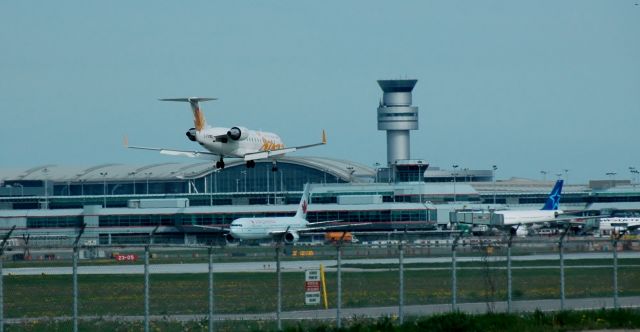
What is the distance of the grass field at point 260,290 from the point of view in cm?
4600

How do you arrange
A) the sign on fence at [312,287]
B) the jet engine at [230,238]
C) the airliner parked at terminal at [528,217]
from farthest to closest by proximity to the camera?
the airliner parked at terminal at [528,217], the jet engine at [230,238], the sign on fence at [312,287]

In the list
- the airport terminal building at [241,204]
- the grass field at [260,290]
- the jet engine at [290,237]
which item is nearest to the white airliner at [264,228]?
the jet engine at [290,237]

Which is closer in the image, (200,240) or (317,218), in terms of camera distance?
(200,240)

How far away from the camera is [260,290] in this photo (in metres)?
52.7

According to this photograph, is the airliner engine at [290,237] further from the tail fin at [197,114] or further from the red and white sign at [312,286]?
the red and white sign at [312,286]

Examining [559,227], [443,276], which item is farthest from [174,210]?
[443,276]

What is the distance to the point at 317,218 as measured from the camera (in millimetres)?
149250

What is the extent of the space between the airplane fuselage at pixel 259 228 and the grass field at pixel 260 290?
169 feet

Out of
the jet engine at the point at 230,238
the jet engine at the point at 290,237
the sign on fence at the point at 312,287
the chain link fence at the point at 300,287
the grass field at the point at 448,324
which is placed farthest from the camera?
the jet engine at the point at 230,238

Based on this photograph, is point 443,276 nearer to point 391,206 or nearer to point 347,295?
point 347,295

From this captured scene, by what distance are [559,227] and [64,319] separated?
9890 centimetres

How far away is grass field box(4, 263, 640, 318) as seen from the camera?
46000 millimetres

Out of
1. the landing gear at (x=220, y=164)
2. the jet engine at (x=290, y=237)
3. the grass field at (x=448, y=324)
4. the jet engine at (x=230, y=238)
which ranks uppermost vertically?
the landing gear at (x=220, y=164)

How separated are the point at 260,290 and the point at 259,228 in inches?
2457
